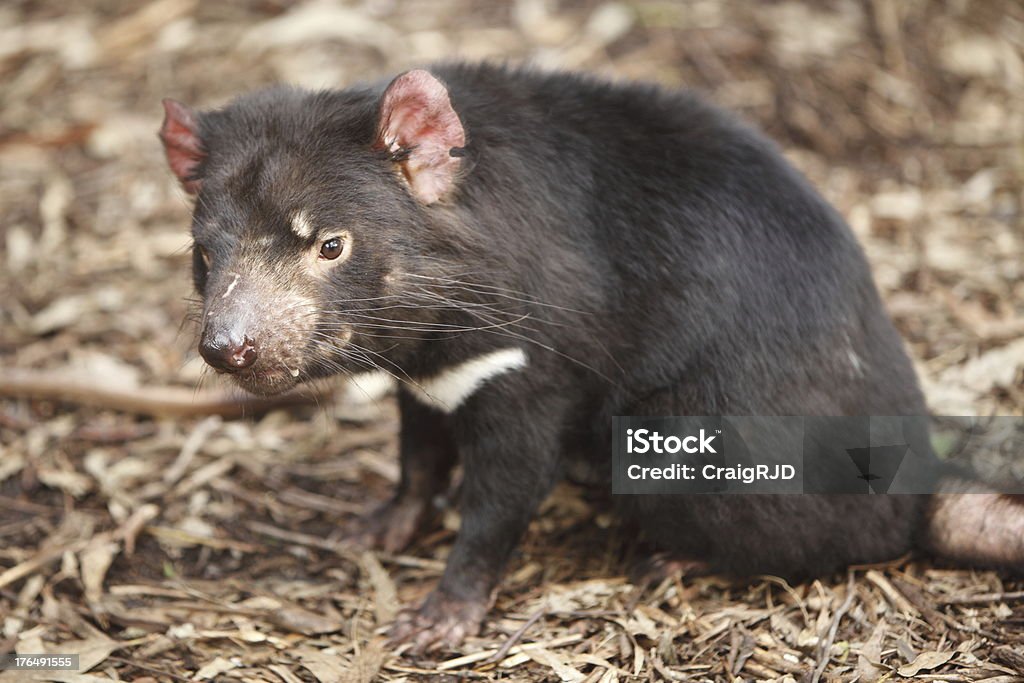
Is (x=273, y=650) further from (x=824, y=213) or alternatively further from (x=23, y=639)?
(x=824, y=213)

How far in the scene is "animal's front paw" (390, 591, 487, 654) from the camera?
3059 millimetres

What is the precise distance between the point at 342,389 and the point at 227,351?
5.85 feet

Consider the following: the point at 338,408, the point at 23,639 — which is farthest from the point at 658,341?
the point at 23,639

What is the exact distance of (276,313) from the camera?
2.60m

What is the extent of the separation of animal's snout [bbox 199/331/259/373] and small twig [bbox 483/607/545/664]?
1.11 metres

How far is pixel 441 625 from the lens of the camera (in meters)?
3.08

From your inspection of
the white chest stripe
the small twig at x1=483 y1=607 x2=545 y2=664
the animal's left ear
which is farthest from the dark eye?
the small twig at x1=483 y1=607 x2=545 y2=664

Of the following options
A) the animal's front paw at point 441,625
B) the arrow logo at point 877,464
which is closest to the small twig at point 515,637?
the animal's front paw at point 441,625

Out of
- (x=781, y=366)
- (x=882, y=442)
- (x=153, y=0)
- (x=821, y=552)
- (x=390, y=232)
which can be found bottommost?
(x=821, y=552)

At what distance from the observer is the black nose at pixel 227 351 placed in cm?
252

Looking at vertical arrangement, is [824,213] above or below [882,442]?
above

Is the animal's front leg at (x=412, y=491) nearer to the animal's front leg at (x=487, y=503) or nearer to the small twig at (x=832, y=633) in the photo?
the animal's front leg at (x=487, y=503)

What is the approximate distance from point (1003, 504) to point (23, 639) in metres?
2.86

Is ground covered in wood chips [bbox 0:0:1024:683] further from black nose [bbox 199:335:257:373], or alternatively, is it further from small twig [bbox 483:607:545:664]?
black nose [bbox 199:335:257:373]
